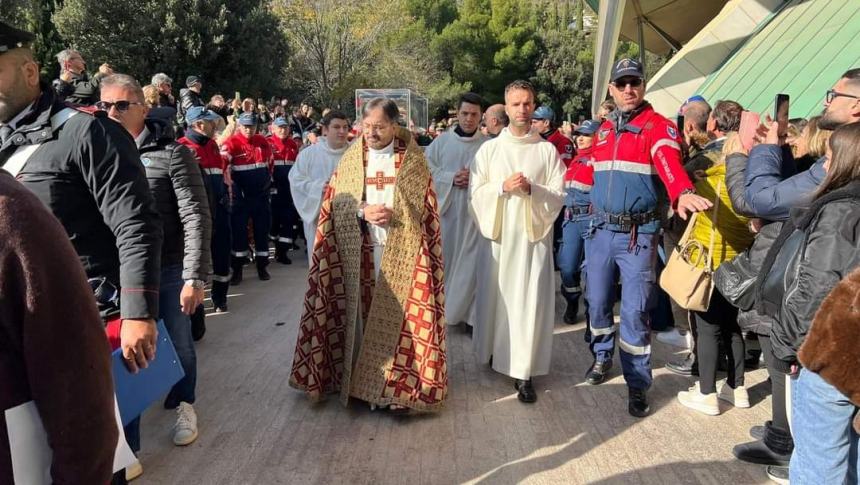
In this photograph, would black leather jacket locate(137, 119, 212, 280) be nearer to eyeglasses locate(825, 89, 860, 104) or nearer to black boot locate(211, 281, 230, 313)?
black boot locate(211, 281, 230, 313)

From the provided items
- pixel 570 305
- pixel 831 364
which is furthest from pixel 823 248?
pixel 570 305

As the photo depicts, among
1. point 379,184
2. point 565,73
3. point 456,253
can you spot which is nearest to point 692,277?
point 379,184

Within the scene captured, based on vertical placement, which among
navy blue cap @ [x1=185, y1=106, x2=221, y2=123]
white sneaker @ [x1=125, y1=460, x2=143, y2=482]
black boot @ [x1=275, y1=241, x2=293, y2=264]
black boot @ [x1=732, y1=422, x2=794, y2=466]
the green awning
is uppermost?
the green awning

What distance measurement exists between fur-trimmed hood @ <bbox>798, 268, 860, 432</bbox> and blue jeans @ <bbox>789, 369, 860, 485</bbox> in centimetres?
27

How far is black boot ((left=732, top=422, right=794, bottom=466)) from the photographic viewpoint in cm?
330

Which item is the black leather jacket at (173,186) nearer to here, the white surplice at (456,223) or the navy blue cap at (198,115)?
the white surplice at (456,223)

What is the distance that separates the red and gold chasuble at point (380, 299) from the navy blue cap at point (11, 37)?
225 centimetres

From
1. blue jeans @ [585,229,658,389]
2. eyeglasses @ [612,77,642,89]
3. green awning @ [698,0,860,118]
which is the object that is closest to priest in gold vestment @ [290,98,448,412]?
blue jeans @ [585,229,658,389]

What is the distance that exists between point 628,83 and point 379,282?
2.02m

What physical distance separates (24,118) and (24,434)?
1.42 m

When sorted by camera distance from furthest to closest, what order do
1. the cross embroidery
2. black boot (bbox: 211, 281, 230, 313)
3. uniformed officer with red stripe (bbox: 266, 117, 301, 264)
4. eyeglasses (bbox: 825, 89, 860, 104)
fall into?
1. uniformed officer with red stripe (bbox: 266, 117, 301, 264)
2. black boot (bbox: 211, 281, 230, 313)
3. the cross embroidery
4. eyeglasses (bbox: 825, 89, 860, 104)

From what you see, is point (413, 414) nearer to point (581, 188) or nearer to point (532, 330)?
point (532, 330)

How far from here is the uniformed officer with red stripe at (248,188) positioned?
7.82 meters

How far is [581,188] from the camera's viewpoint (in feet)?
15.6
